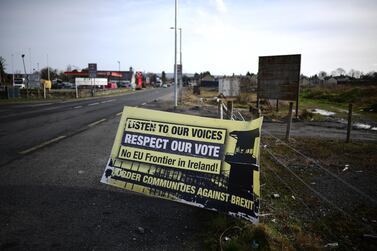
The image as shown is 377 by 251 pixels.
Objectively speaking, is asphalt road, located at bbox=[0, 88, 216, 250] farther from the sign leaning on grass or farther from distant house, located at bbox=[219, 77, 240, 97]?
distant house, located at bbox=[219, 77, 240, 97]

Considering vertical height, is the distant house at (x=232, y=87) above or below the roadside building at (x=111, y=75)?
below

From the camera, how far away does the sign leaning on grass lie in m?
4.06

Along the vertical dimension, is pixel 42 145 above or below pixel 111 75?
below

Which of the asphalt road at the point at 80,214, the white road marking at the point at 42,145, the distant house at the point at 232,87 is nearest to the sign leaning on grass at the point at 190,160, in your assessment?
the asphalt road at the point at 80,214

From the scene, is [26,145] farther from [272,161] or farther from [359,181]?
[359,181]

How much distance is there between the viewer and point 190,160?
4438mm

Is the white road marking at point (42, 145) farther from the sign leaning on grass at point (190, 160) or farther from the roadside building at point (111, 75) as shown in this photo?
the roadside building at point (111, 75)


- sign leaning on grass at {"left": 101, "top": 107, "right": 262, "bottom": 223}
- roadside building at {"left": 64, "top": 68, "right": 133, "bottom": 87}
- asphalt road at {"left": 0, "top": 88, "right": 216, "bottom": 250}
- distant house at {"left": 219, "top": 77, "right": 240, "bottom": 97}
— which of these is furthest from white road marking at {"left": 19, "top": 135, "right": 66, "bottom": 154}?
roadside building at {"left": 64, "top": 68, "right": 133, "bottom": 87}

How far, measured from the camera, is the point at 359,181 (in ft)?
19.9

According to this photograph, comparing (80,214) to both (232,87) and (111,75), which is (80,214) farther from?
(111,75)

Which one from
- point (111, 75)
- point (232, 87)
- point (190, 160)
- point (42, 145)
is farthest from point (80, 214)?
point (111, 75)

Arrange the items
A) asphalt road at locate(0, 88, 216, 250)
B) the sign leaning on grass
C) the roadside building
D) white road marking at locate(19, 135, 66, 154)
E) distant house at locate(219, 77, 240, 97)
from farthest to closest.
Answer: the roadside building, distant house at locate(219, 77, 240, 97), white road marking at locate(19, 135, 66, 154), the sign leaning on grass, asphalt road at locate(0, 88, 216, 250)

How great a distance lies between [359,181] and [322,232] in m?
2.78

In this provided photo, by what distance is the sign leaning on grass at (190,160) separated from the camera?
406 centimetres
